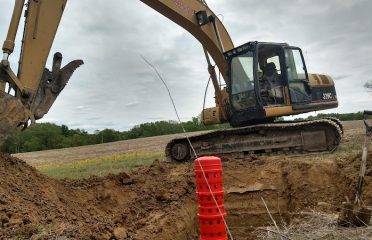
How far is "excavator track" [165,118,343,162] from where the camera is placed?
34.1 ft

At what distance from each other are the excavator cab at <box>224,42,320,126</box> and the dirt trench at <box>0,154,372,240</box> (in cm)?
262

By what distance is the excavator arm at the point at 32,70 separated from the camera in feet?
20.5

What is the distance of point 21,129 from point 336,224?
14.6 ft

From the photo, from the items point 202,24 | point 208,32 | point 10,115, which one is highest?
point 202,24

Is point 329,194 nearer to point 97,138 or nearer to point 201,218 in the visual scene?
point 201,218

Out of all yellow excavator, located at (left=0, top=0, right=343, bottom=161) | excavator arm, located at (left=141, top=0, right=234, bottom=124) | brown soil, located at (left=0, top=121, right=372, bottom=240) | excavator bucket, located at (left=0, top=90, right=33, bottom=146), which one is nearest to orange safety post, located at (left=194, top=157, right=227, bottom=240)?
brown soil, located at (left=0, top=121, right=372, bottom=240)

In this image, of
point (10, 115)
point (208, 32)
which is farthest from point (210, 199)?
point (208, 32)

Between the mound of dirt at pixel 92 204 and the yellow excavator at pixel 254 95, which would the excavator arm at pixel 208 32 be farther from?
the mound of dirt at pixel 92 204

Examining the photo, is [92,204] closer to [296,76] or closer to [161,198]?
[161,198]

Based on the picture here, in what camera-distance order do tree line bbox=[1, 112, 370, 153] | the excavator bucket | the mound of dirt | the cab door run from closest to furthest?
the mound of dirt < the excavator bucket < the cab door < tree line bbox=[1, 112, 370, 153]

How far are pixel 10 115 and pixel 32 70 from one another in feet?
2.99

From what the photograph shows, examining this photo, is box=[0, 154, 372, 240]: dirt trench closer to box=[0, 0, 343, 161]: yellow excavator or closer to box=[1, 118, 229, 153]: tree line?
box=[0, 0, 343, 161]: yellow excavator

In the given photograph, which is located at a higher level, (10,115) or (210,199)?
(10,115)

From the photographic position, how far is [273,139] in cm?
1077
